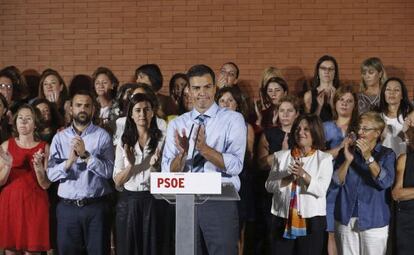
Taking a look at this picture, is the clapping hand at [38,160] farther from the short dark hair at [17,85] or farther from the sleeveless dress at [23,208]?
the short dark hair at [17,85]

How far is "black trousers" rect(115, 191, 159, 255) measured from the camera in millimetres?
5320

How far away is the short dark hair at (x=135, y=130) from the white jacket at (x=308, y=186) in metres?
1.00

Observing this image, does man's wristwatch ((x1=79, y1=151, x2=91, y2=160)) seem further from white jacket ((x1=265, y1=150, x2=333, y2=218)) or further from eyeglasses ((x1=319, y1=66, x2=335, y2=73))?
eyeglasses ((x1=319, y1=66, x2=335, y2=73))

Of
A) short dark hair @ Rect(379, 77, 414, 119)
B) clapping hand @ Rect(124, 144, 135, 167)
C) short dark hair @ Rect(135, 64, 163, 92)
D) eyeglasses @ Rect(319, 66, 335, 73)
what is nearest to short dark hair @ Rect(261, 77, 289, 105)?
eyeglasses @ Rect(319, 66, 335, 73)

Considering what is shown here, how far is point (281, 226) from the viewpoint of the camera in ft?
17.4

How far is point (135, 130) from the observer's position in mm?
5449

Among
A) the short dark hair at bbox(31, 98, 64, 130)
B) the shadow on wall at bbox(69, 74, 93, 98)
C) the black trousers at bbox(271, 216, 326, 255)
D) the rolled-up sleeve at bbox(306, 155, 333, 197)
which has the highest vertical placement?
the shadow on wall at bbox(69, 74, 93, 98)

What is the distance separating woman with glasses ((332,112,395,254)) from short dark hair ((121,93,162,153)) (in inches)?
61.0

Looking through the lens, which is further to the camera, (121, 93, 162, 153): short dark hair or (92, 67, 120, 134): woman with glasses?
(92, 67, 120, 134): woman with glasses

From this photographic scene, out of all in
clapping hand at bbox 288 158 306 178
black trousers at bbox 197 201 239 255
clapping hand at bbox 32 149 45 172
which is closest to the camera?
black trousers at bbox 197 201 239 255

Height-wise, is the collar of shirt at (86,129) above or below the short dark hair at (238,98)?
below

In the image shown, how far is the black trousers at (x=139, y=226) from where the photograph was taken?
5.32 m

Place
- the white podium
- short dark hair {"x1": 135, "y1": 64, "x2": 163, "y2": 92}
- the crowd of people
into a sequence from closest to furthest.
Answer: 1. the white podium
2. the crowd of people
3. short dark hair {"x1": 135, "y1": 64, "x2": 163, "y2": 92}

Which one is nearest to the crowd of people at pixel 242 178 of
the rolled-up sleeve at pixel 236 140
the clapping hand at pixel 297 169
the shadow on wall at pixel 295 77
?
the clapping hand at pixel 297 169
